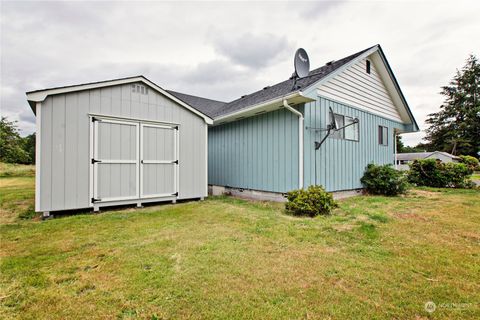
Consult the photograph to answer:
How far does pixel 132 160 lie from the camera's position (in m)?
5.61

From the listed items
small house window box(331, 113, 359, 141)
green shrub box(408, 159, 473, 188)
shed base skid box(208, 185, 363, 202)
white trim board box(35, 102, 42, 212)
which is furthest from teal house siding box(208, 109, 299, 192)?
green shrub box(408, 159, 473, 188)

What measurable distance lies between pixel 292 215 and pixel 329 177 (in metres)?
2.60

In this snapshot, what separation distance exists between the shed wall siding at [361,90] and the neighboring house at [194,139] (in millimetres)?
33

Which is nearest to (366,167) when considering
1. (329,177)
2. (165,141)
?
(329,177)

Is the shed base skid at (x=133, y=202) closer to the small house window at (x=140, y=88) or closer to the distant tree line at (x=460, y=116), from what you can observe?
the small house window at (x=140, y=88)

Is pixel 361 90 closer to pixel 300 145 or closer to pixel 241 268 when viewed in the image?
pixel 300 145

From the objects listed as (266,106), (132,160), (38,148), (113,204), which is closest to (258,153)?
(266,106)

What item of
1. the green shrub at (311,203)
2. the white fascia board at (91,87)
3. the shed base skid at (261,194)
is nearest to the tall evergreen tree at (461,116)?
the shed base skid at (261,194)

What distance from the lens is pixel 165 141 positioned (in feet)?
20.2

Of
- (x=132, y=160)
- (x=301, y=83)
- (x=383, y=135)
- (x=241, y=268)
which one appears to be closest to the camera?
(x=241, y=268)

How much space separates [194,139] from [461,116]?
43932 mm

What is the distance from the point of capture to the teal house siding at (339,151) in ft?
20.6

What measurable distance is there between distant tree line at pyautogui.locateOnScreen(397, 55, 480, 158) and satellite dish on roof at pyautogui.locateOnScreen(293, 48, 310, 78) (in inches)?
1503

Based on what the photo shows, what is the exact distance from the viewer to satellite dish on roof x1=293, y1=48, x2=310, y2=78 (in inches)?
243
